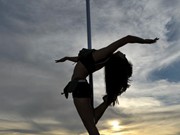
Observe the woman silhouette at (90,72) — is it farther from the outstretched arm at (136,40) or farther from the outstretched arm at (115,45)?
the outstretched arm at (136,40)

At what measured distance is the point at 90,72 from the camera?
27.7ft

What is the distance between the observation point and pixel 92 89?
859cm

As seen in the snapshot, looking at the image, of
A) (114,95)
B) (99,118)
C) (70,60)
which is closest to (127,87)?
(114,95)

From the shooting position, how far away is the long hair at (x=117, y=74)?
842 cm

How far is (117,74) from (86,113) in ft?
3.65

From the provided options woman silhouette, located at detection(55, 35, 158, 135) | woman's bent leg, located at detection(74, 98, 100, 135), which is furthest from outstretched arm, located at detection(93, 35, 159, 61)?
woman's bent leg, located at detection(74, 98, 100, 135)

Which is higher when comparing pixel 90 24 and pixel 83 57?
pixel 90 24

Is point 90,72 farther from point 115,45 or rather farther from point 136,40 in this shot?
point 136,40

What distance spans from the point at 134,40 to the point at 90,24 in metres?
1.93

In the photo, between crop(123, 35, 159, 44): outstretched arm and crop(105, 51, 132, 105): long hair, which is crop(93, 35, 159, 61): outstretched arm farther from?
crop(105, 51, 132, 105): long hair

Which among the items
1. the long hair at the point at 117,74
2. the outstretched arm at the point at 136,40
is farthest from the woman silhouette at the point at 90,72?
the outstretched arm at the point at 136,40

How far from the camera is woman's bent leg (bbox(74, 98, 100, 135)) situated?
8066 mm

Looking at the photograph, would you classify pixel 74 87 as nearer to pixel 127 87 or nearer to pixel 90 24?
pixel 127 87

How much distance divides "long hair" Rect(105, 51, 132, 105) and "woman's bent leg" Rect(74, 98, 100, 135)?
0.62 m
